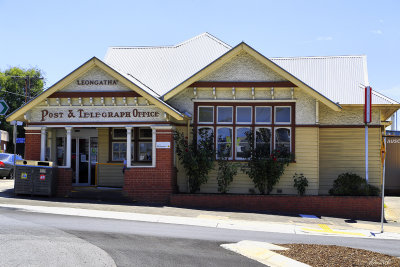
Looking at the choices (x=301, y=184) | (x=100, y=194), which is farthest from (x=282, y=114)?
(x=100, y=194)

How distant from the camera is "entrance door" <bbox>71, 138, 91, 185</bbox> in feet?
69.0

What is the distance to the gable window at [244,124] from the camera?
1911 cm

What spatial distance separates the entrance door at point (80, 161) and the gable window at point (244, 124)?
17.7 ft

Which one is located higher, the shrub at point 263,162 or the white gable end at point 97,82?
the white gable end at point 97,82

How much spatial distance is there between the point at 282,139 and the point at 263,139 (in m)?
0.76

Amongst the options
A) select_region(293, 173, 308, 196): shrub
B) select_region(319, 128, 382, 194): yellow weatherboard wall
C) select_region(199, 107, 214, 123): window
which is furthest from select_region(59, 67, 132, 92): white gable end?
select_region(319, 128, 382, 194): yellow weatherboard wall

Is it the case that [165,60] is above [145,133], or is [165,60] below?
above

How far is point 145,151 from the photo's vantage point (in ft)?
66.0

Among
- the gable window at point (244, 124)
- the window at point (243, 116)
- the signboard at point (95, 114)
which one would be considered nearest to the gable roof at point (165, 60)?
the signboard at point (95, 114)

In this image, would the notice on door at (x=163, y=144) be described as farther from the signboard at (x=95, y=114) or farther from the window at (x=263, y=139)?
the window at (x=263, y=139)

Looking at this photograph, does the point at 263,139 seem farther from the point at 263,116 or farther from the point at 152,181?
the point at 152,181

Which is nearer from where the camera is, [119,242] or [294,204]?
[119,242]

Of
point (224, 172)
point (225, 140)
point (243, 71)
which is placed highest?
point (243, 71)

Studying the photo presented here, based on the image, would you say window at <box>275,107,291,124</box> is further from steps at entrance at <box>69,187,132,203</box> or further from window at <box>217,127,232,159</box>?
steps at entrance at <box>69,187,132,203</box>
